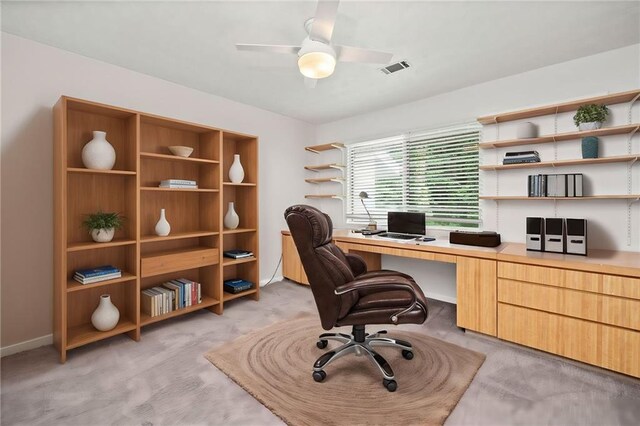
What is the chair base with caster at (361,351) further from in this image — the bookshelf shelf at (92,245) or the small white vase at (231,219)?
the bookshelf shelf at (92,245)

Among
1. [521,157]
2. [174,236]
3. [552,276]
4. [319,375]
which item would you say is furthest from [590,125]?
[174,236]

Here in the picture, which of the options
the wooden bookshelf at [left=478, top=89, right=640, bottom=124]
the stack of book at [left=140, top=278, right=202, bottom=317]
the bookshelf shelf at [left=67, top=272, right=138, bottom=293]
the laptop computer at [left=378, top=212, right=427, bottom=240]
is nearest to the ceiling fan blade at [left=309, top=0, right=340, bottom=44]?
the wooden bookshelf at [left=478, top=89, right=640, bottom=124]

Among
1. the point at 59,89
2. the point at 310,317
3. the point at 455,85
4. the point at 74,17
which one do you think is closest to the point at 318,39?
the point at 74,17

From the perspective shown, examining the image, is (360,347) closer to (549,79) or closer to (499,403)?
(499,403)

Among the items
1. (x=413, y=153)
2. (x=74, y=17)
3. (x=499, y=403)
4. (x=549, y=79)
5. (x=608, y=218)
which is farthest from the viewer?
(x=413, y=153)

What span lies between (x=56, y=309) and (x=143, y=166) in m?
1.42

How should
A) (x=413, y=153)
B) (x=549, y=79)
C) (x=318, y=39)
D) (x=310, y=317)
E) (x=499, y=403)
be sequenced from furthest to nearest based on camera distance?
(x=413, y=153)
(x=310, y=317)
(x=549, y=79)
(x=318, y=39)
(x=499, y=403)

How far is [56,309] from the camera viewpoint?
7.66 ft

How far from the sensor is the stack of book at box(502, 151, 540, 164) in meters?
2.75

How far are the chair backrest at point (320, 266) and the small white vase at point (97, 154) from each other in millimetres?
1725

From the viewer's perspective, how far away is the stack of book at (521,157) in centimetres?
275

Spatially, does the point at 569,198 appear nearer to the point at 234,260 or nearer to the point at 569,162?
the point at 569,162

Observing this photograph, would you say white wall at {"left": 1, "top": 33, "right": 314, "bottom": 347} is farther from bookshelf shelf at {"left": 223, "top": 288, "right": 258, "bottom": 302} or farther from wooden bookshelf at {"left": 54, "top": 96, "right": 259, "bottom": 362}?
bookshelf shelf at {"left": 223, "top": 288, "right": 258, "bottom": 302}

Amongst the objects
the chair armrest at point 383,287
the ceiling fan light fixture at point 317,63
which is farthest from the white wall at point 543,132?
the chair armrest at point 383,287
